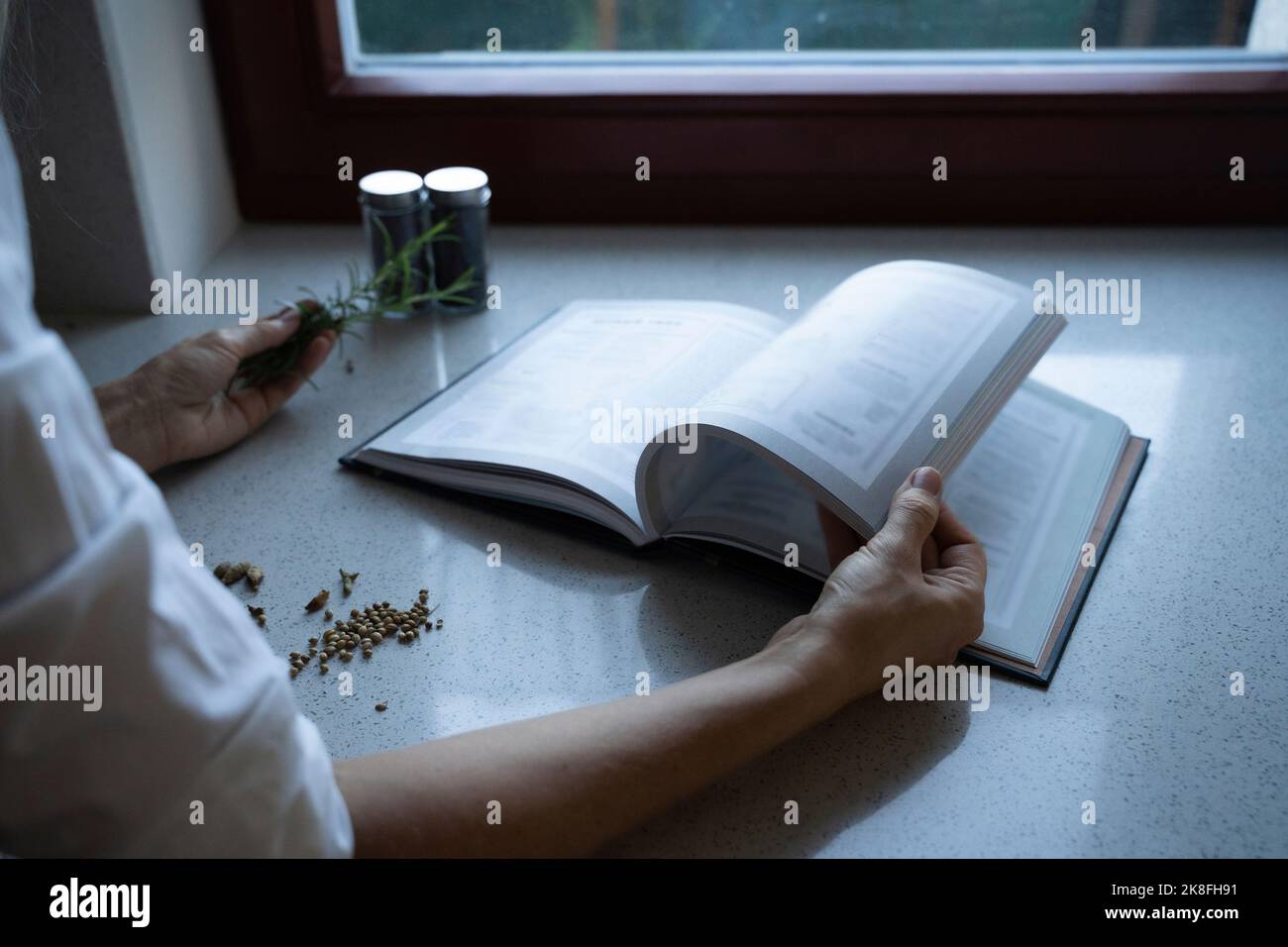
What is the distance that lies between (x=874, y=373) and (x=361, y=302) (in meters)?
0.64

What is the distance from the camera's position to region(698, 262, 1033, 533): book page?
79cm

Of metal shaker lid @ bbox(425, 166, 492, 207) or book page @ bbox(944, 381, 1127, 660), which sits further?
metal shaker lid @ bbox(425, 166, 492, 207)

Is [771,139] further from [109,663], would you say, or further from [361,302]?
[109,663]

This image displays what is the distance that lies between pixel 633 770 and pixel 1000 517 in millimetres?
402

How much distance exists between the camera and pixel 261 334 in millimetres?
1040

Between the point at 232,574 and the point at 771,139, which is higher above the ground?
the point at 771,139

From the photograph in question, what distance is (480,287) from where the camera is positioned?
1221 millimetres

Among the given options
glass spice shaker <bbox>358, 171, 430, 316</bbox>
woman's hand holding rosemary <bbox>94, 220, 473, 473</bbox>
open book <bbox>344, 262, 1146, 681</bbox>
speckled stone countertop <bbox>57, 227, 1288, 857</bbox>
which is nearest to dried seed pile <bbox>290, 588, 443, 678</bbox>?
speckled stone countertop <bbox>57, 227, 1288, 857</bbox>

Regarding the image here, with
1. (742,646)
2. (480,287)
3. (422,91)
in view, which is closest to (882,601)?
(742,646)

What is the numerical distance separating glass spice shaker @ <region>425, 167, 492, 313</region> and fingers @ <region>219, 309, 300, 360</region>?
7.3 inches

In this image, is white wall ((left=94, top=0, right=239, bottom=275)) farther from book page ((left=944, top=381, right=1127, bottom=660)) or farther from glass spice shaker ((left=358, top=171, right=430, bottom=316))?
book page ((left=944, top=381, right=1127, bottom=660))

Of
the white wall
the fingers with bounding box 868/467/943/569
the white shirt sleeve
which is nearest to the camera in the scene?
the white shirt sleeve

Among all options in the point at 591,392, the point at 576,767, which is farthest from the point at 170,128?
the point at 576,767

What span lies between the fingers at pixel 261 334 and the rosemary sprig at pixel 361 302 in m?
0.01
